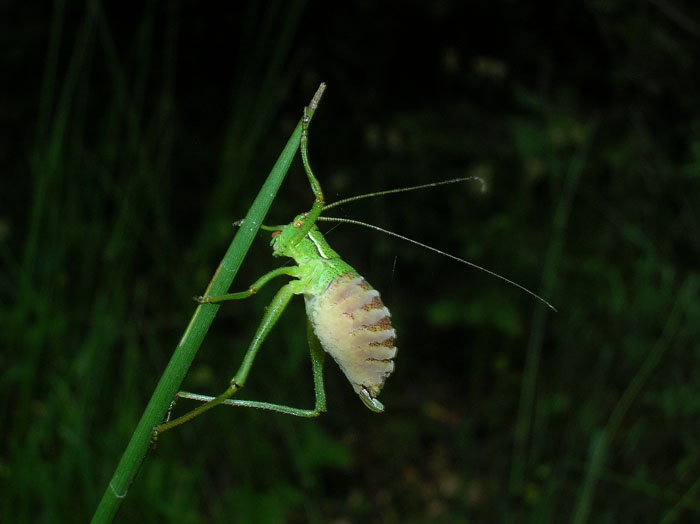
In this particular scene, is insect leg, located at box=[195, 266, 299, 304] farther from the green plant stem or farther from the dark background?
the dark background

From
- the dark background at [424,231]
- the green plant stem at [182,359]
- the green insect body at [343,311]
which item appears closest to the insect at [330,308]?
the green insect body at [343,311]

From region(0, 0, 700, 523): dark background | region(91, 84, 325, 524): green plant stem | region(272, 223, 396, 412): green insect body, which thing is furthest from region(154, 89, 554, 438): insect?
region(0, 0, 700, 523): dark background

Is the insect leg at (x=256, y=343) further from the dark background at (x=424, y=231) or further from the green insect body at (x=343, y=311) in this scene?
the dark background at (x=424, y=231)

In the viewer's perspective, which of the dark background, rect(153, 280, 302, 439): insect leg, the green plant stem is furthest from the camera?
the dark background

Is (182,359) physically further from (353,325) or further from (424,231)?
(424,231)

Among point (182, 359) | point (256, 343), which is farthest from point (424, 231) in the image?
point (182, 359)

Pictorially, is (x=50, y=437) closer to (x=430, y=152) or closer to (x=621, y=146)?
(x=430, y=152)

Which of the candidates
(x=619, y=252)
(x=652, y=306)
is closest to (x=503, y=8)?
(x=619, y=252)
